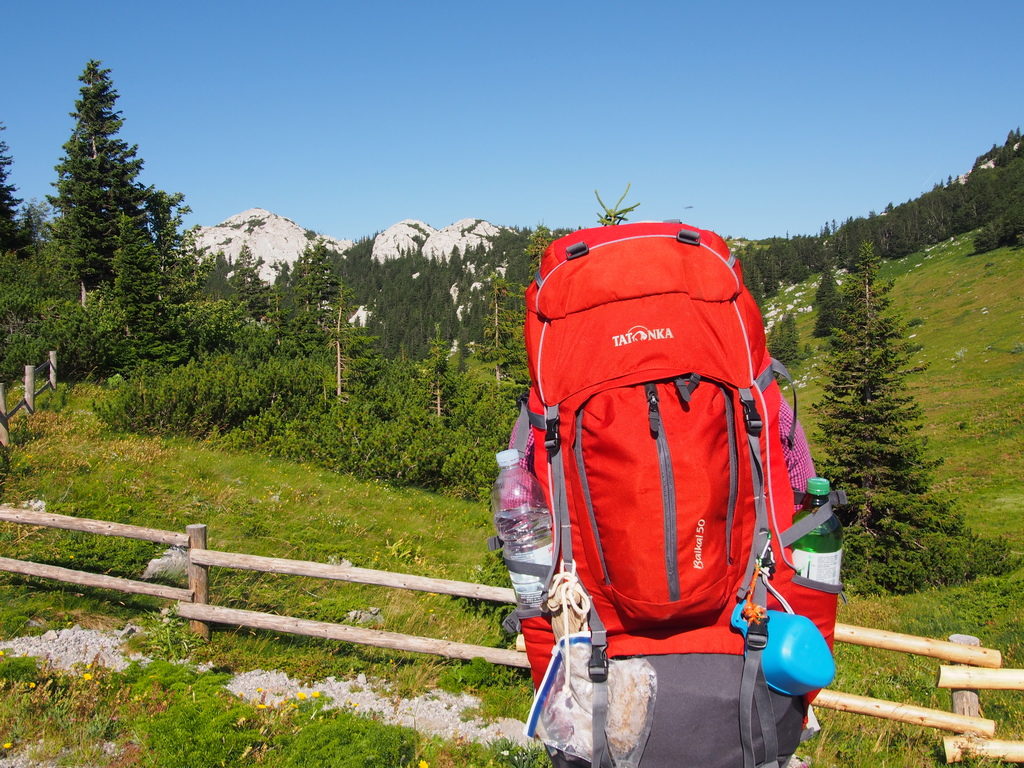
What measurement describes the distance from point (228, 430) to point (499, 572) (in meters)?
13.3

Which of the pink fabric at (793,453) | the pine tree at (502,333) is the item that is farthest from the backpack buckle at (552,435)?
the pine tree at (502,333)

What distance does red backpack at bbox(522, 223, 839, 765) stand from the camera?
79.7 inches

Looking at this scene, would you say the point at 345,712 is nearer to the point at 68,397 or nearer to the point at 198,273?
the point at 68,397

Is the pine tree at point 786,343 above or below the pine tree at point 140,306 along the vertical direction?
below

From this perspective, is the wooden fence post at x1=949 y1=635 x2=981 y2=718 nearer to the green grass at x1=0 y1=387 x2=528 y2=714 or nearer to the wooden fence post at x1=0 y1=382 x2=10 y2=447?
the green grass at x1=0 y1=387 x2=528 y2=714

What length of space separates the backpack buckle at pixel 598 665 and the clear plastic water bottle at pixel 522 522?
280 mm

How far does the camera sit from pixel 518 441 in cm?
254

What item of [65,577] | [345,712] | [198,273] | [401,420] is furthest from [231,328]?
[345,712]

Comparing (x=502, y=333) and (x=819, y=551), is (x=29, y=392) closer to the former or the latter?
(x=819, y=551)

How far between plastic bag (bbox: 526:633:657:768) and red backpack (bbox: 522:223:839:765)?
63mm

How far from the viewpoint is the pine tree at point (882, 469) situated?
643 inches

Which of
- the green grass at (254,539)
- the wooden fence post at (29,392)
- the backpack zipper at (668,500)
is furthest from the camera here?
the wooden fence post at (29,392)

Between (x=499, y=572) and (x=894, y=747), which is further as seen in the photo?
(x=499, y=572)

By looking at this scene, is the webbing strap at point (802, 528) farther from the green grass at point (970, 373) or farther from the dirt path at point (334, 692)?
the green grass at point (970, 373)
